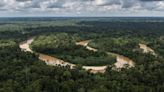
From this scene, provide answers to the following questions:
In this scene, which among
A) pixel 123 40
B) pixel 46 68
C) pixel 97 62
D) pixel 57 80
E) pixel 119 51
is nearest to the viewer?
pixel 57 80

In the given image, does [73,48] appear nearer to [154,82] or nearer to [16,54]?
[16,54]

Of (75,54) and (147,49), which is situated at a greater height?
(75,54)

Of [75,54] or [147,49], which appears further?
[147,49]

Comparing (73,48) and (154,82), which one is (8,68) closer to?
(154,82)

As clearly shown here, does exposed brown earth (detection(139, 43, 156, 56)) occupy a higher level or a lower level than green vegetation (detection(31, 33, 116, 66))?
lower

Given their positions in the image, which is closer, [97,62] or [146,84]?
[146,84]

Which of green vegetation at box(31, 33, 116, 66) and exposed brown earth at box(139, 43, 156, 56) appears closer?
green vegetation at box(31, 33, 116, 66)

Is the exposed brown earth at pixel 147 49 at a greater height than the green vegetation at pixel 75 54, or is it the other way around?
the green vegetation at pixel 75 54

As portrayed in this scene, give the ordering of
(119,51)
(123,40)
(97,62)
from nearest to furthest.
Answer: (97,62), (119,51), (123,40)

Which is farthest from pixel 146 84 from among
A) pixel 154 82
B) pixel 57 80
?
pixel 57 80

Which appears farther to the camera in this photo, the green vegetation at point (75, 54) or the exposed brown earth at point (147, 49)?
the exposed brown earth at point (147, 49)
